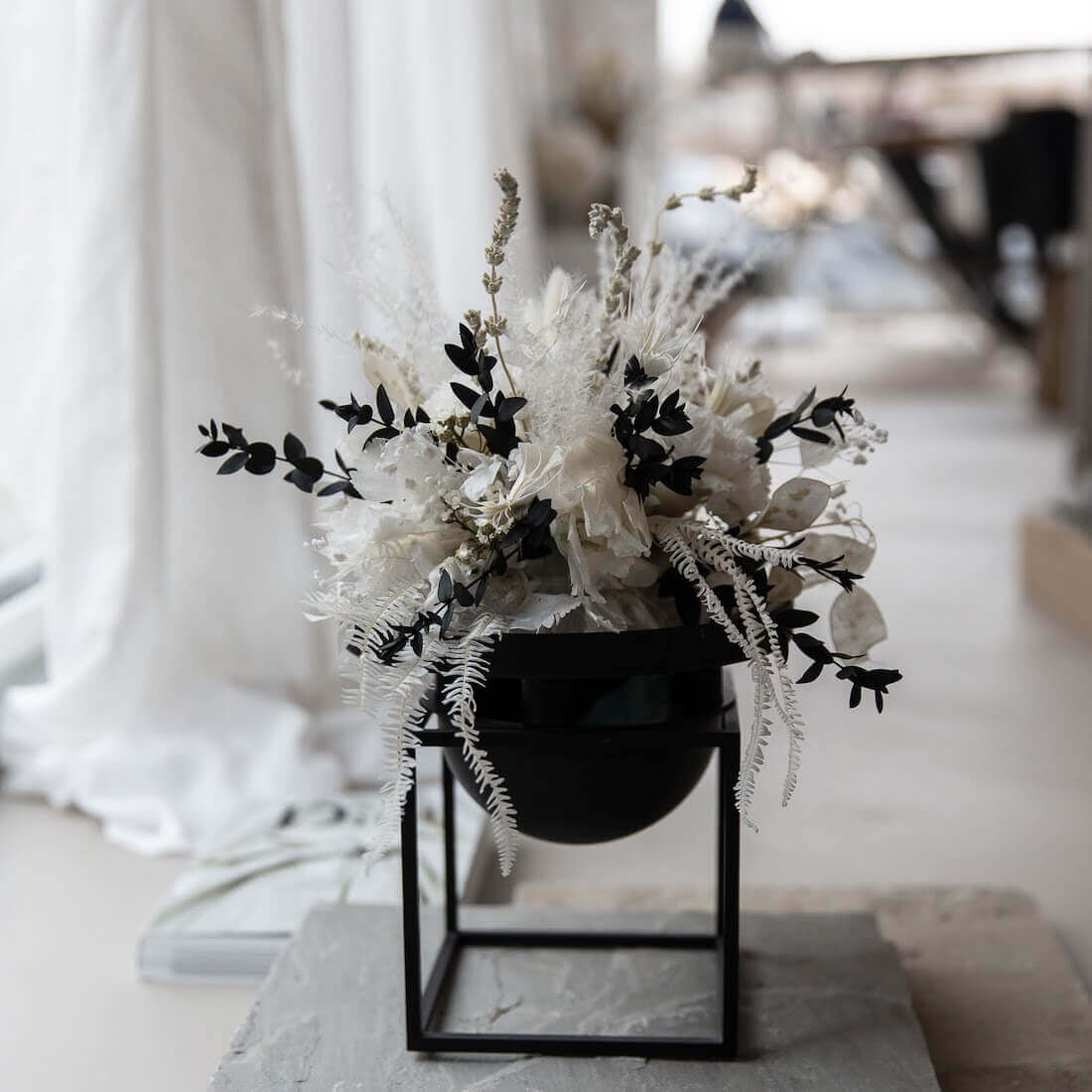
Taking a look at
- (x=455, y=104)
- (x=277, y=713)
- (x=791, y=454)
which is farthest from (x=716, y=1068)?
(x=455, y=104)

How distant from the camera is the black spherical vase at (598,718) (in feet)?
2.90

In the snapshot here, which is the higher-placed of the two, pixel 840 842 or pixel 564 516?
pixel 564 516

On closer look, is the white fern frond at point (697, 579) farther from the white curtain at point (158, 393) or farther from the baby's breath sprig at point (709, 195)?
the white curtain at point (158, 393)

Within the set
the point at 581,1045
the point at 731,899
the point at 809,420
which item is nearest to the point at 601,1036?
the point at 581,1045

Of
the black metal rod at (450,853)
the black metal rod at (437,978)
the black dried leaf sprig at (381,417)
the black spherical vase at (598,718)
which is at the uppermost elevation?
the black dried leaf sprig at (381,417)

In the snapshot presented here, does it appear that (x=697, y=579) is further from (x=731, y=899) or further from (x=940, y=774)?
(x=940, y=774)

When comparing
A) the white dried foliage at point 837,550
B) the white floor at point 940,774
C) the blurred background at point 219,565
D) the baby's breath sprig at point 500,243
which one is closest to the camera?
the baby's breath sprig at point 500,243

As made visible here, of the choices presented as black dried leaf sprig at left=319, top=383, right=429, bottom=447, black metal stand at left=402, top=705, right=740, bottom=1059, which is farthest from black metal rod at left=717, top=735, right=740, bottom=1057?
black dried leaf sprig at left=319, top=383, right=429, bottom=447

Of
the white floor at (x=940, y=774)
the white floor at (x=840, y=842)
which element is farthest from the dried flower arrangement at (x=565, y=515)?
the white floor at (x=940, y=774)

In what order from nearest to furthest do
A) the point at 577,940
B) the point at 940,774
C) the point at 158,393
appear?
the point at 577,940 < the point at 158,393 < the point at 940,774

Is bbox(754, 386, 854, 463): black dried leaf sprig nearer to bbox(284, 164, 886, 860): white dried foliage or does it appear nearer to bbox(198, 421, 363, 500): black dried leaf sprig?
bbox(284, 164, 886, 860): white dried foliage

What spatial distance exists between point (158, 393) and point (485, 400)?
0.73m

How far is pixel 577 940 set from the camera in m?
1.20

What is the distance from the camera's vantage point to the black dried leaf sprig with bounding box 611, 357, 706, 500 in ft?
2.84
